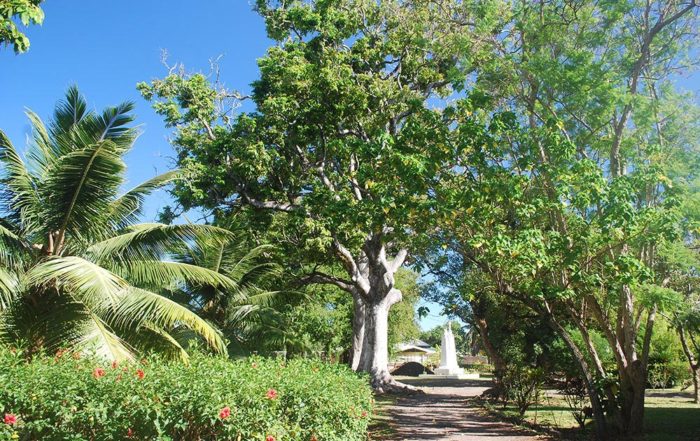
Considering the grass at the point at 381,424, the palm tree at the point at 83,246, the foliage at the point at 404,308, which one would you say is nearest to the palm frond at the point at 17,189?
the palm tree at the point at 83,246

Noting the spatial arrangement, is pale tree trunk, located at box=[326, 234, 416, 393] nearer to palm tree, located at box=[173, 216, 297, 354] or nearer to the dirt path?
the dirt path

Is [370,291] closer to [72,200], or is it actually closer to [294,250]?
[294,250]

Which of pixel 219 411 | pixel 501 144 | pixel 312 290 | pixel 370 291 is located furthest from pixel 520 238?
pixel 312 290

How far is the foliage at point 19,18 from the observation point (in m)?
4.86

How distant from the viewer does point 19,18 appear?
504 centimetres

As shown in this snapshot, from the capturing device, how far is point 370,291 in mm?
19906

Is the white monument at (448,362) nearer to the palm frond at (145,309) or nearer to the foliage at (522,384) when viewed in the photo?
the foliage at (522,384)

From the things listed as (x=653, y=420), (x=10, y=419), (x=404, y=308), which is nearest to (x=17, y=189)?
(x=10, y=419)

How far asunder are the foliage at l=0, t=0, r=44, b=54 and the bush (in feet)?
9.78

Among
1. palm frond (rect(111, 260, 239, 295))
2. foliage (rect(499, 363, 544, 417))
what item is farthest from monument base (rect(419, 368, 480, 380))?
palm frond (rect(111, 260, 239, 295))

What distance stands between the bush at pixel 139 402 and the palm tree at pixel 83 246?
10.8 feet

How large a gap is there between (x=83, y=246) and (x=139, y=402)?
628 cm

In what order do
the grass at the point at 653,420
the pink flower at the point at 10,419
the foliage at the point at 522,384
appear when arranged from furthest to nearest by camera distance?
the foliage at the point at 522,384, the grass at the point at 653,420, the pink flower at the point at 10,419

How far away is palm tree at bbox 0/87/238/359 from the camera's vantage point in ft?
28.5
